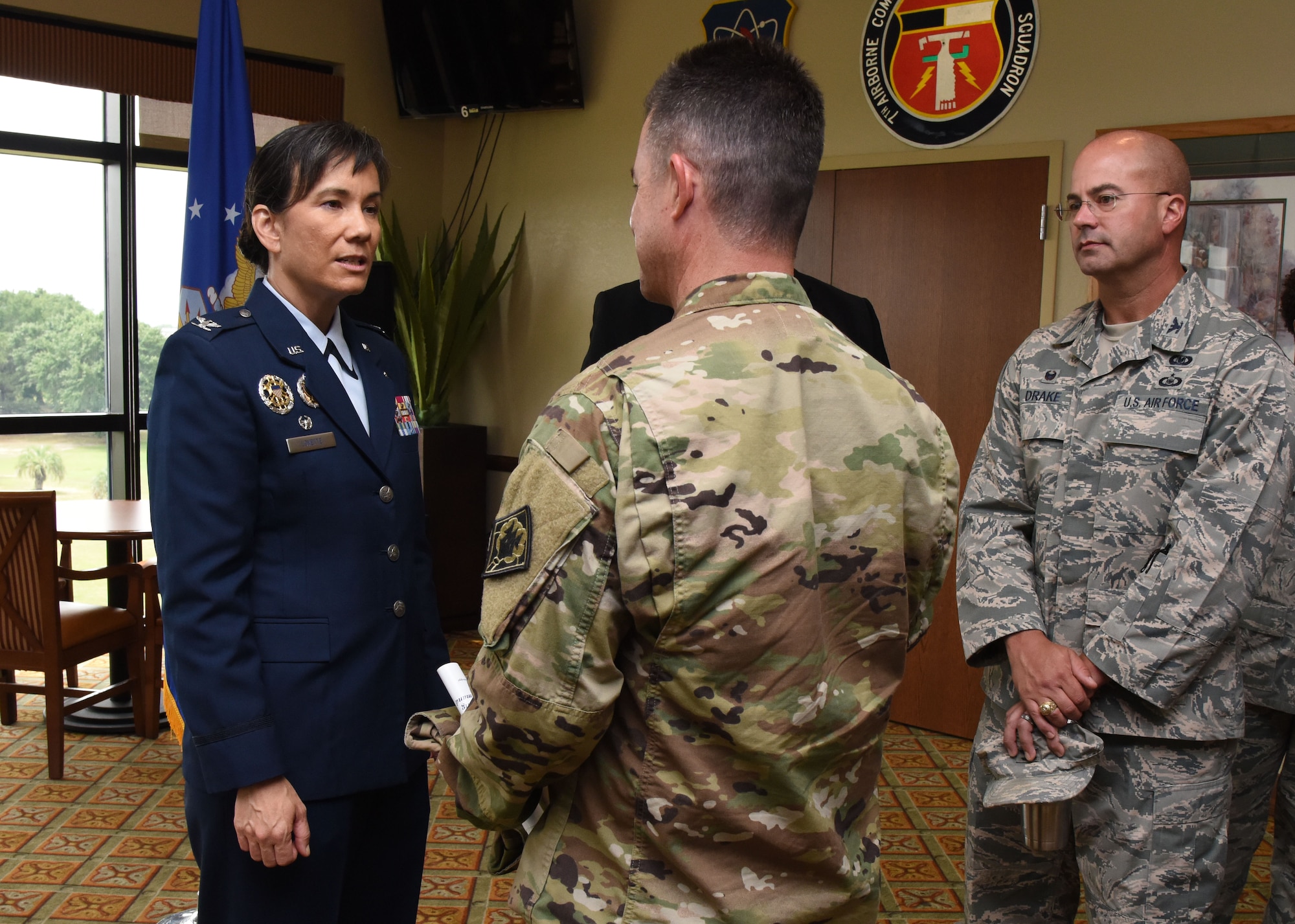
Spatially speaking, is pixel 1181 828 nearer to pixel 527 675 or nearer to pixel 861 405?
pixel 861 405

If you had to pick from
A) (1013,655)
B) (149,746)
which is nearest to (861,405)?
(1013,655)

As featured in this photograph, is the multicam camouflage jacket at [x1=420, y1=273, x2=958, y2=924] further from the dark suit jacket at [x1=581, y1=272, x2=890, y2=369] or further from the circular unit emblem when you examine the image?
the circular unit emblem

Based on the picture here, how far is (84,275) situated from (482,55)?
2.15 metres

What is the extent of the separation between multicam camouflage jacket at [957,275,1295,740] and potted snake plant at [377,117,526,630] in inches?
136

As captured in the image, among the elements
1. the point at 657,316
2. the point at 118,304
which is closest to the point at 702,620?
the point at 657,316

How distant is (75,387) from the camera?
4.92 metres

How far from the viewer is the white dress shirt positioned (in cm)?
163

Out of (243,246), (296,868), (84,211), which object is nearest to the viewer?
(296,868)

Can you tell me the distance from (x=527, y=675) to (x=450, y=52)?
479 cm

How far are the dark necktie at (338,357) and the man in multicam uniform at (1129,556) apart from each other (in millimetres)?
1143

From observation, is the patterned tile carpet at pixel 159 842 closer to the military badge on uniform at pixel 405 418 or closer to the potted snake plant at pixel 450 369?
the military badge on uniform at pixel 405 418

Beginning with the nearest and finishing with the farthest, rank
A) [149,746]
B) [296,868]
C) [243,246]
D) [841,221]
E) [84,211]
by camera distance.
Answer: [296,868] → [243,246] → [149,746] → [841,221] → [84,211]

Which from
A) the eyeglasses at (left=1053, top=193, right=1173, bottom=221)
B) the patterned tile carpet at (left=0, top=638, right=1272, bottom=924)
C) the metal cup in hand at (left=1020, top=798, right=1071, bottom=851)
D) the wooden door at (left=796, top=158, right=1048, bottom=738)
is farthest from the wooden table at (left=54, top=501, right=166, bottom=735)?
the eyeglasses at (left=1053, top=193, right=1173, bottom=221)

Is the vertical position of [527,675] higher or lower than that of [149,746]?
higher
